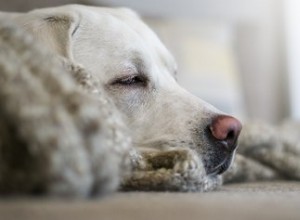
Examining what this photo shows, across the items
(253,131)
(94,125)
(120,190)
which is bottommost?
(253,131)

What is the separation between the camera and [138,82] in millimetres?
1415

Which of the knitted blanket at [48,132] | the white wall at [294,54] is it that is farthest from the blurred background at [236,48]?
the knitted blanket at [48,132]

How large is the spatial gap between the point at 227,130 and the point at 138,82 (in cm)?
30

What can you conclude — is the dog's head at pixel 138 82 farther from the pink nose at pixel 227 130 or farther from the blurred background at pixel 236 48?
the blurred background at pixel 236 48

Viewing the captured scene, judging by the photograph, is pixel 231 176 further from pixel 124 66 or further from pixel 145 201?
pixel 145 201

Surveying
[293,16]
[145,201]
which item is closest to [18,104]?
[145,201]

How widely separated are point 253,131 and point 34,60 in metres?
1.04

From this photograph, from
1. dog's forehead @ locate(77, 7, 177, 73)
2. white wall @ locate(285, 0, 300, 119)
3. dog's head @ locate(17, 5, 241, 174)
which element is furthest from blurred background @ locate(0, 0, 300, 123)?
dog's head @ locate(17, 5, 241, 174)

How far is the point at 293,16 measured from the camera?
176 inches

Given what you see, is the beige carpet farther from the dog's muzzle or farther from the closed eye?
the closed eye

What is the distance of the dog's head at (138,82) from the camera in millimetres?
1227

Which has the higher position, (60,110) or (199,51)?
(60,110)

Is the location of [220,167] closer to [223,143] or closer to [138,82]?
[223,143]

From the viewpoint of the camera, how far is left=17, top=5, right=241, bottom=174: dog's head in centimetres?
123
